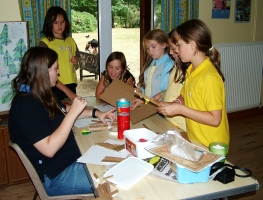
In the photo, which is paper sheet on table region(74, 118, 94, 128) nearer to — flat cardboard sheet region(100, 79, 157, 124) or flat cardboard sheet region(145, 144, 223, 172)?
flat cardboard sheet region(100, 79, 157, 124)

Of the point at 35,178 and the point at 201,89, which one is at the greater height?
the point at 201,89

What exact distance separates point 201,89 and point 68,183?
2.86ft

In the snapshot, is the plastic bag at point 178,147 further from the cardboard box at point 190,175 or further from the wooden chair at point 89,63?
the wooden chair at point 89,63

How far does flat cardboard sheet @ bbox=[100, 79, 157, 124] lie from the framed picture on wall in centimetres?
264

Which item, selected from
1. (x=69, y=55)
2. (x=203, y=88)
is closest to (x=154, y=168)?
(x=203, y=88)

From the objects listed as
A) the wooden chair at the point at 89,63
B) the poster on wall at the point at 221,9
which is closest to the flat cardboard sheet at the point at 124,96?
the wooden chair at the point at 89,63

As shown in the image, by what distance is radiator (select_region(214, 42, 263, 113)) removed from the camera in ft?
12.8

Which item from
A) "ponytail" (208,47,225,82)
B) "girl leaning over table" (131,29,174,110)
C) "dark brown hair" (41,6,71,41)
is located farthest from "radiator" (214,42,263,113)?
"ponytail" (208,47,225,82)

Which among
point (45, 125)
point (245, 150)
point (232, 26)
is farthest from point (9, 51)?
point (232, 26)

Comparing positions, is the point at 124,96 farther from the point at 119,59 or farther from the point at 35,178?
the point at 35,178

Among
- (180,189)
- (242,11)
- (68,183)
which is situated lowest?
(68,183)

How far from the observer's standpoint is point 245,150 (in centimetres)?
328

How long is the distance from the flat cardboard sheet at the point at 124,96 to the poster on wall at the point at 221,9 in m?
2.31

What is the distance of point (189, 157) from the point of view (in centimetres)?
118
